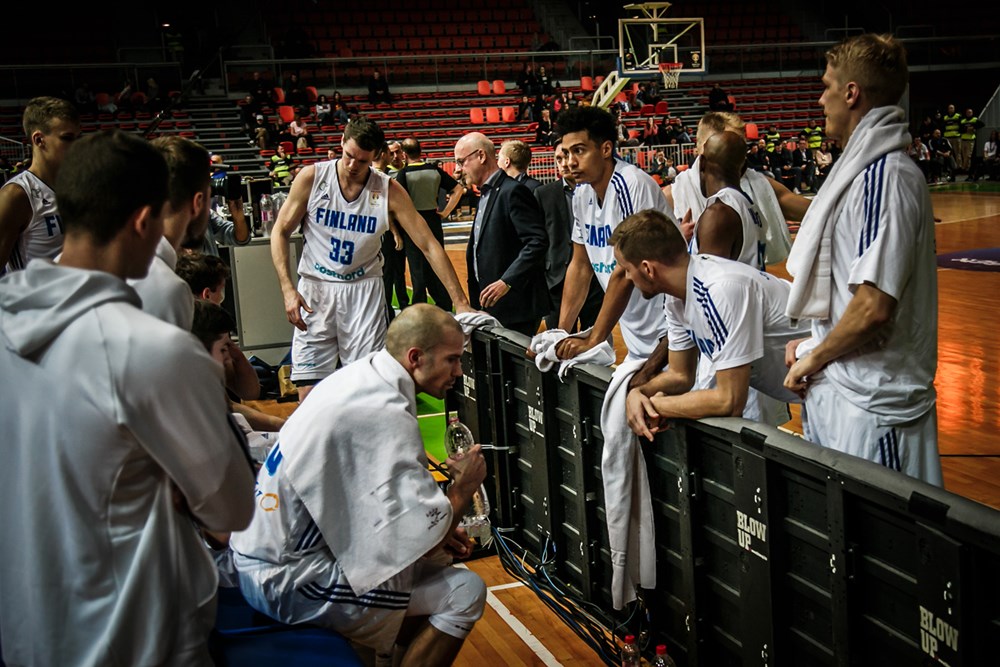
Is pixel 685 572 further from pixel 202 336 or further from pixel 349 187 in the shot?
pixel 349 187

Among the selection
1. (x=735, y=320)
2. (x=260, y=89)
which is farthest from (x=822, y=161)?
→ (x=735, y=320)

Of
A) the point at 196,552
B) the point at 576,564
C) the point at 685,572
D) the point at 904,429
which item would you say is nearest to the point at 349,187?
the point at 576,564

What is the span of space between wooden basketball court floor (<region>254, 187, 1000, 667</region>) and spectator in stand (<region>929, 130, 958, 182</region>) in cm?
1825

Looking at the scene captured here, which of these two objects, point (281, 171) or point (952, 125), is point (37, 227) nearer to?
point (281, 171)

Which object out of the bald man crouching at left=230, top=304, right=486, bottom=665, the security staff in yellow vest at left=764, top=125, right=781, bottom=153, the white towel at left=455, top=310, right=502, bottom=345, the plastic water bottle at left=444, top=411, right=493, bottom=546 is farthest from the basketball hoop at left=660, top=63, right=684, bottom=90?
the bald man crouching at left=230, top=304, right=486, bottom=665

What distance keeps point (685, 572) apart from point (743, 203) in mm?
1819

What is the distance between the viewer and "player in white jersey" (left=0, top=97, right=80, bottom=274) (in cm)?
440

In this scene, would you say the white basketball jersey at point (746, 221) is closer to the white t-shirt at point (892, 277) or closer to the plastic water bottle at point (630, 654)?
the white t-shirt at point (892, 277)

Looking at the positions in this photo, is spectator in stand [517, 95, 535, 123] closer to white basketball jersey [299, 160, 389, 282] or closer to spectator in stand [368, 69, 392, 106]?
spectator in stand [368, 69, 392, 106]

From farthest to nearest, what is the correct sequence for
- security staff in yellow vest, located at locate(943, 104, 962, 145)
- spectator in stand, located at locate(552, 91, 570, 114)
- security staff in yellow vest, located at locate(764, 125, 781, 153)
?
security staff in yellow vest, located at locate(943, 104, 962, 145) → security staff in yellow vest, located at locate(764, 125, 781, 153) → spectator in stand, located at locate(552, 91, 570, 114)

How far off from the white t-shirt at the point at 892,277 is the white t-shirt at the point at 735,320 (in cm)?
28

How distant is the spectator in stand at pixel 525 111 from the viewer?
27.1 meters

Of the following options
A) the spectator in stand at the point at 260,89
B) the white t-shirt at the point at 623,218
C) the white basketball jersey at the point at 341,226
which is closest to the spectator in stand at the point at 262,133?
the spectator in stand at the point at 260,89

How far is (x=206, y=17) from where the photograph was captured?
1136 inches
